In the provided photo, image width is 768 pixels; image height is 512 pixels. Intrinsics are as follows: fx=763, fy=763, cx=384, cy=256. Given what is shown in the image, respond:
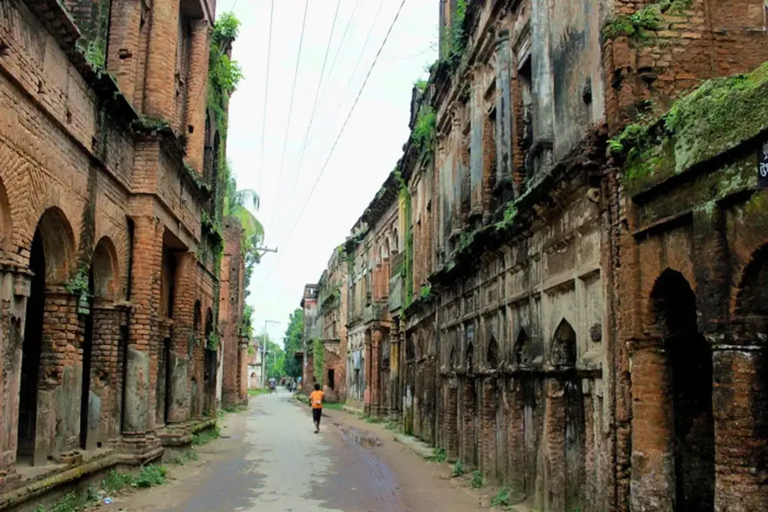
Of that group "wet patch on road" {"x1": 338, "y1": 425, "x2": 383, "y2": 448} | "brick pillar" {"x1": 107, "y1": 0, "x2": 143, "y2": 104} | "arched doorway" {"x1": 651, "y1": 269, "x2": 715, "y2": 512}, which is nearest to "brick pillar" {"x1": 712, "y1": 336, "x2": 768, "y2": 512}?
"arched doorway" {"x1": 651, "y1": 269, "x2": 715, "y2": 512}

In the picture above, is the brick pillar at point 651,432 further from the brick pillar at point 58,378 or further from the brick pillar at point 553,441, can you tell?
the brick pillar at point 58,378

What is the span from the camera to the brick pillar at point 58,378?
34.1 feet

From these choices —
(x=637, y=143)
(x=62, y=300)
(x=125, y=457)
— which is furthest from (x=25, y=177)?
(x=637, y=143)

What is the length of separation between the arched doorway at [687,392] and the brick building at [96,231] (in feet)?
23.1

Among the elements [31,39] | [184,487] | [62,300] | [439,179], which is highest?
[439,179]

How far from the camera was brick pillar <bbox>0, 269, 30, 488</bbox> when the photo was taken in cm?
832

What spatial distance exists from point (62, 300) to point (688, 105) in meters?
8.48

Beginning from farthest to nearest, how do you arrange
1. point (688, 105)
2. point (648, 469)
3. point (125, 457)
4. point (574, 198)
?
point (125, 457) → point (574, 198) → point (648, 469) → point (688, 105)

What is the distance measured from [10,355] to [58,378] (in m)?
2.29

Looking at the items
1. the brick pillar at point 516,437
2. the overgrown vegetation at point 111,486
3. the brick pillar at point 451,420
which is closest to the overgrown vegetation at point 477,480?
the brick pillar at point 516,437

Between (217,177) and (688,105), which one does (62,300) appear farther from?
(217,177)

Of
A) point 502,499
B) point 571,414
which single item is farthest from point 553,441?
point 502,499

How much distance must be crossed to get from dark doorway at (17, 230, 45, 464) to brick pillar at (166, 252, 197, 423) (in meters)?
3.22

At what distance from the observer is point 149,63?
15.0 m
